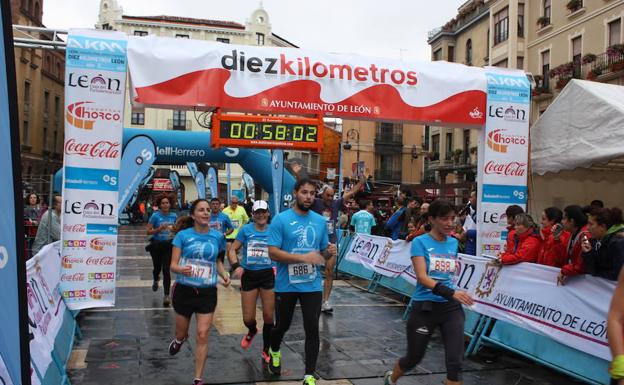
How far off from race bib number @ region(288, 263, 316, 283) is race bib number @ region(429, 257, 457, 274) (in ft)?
3.51

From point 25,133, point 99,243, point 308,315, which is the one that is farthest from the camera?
point 25,133

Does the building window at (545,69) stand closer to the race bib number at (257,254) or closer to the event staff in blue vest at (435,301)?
the race bib number at (257,254)

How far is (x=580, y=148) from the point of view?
874 centimetres

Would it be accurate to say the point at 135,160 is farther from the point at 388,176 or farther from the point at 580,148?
the point at 388,176

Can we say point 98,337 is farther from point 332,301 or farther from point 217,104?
point 332,301

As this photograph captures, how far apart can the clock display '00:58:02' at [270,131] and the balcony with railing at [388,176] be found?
161ft

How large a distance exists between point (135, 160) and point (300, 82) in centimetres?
332

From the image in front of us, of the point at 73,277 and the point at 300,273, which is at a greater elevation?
the point at 300,273

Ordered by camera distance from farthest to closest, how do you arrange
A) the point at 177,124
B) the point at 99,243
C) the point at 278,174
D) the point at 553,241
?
1. the point at 177,124
2. the point at 278,174
3. the point at 99,243
4. the point at 553,241

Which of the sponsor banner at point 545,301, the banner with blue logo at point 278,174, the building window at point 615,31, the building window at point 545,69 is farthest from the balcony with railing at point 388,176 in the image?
the sponsor banner at point 545,301

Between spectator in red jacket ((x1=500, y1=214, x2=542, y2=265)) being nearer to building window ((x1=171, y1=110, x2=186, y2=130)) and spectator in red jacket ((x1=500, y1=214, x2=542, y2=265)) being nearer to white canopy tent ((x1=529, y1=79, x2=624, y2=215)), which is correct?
white canopy tent ((x1=529, y1=79, x2=624, y2=215))

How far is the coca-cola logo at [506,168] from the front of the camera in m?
9.42

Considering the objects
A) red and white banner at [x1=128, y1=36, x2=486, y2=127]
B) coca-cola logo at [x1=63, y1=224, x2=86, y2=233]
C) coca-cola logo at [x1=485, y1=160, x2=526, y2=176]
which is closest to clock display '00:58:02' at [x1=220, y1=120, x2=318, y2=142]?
red and white banner at [x1=128, y1=36, x2=486, y2=127]

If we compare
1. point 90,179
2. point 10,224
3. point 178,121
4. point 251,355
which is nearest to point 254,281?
point 251,355
